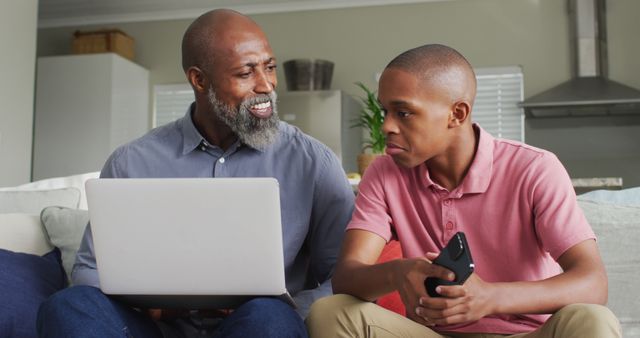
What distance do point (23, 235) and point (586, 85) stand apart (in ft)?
14.8

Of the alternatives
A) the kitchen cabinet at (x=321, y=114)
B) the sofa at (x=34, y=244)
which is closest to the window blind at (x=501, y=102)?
the kitchen cabinet at (x=321, y=114)

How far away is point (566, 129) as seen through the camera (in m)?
5.62

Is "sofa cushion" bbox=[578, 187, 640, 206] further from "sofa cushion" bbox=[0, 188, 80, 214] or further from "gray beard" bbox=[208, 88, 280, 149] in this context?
"sofa cushion" bbox=[0, 188, 80, 214]

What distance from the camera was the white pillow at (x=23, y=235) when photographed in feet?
6.56

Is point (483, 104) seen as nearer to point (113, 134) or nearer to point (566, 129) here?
point (566, 129)

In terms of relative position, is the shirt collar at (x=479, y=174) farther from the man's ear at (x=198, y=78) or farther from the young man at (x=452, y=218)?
the man's ear at (x=198, y=78)

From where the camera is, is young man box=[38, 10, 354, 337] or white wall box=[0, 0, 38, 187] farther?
white wall box=[0, 0, 38, 187]

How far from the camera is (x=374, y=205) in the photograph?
1483mm

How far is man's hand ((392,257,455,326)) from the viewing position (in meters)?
1.17

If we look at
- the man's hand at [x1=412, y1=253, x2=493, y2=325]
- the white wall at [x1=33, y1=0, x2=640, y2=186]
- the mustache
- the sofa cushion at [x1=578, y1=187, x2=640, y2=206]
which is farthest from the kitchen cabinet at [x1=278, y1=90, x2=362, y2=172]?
the man's hand at [x1=412, y1=253, x2=493, y2=325]

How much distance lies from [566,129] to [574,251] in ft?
15.1

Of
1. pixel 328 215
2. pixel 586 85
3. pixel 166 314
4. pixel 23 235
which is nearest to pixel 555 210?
pixel 328 215

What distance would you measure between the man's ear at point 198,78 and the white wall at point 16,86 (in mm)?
3292

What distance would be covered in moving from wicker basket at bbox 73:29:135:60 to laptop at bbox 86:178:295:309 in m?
5.20
